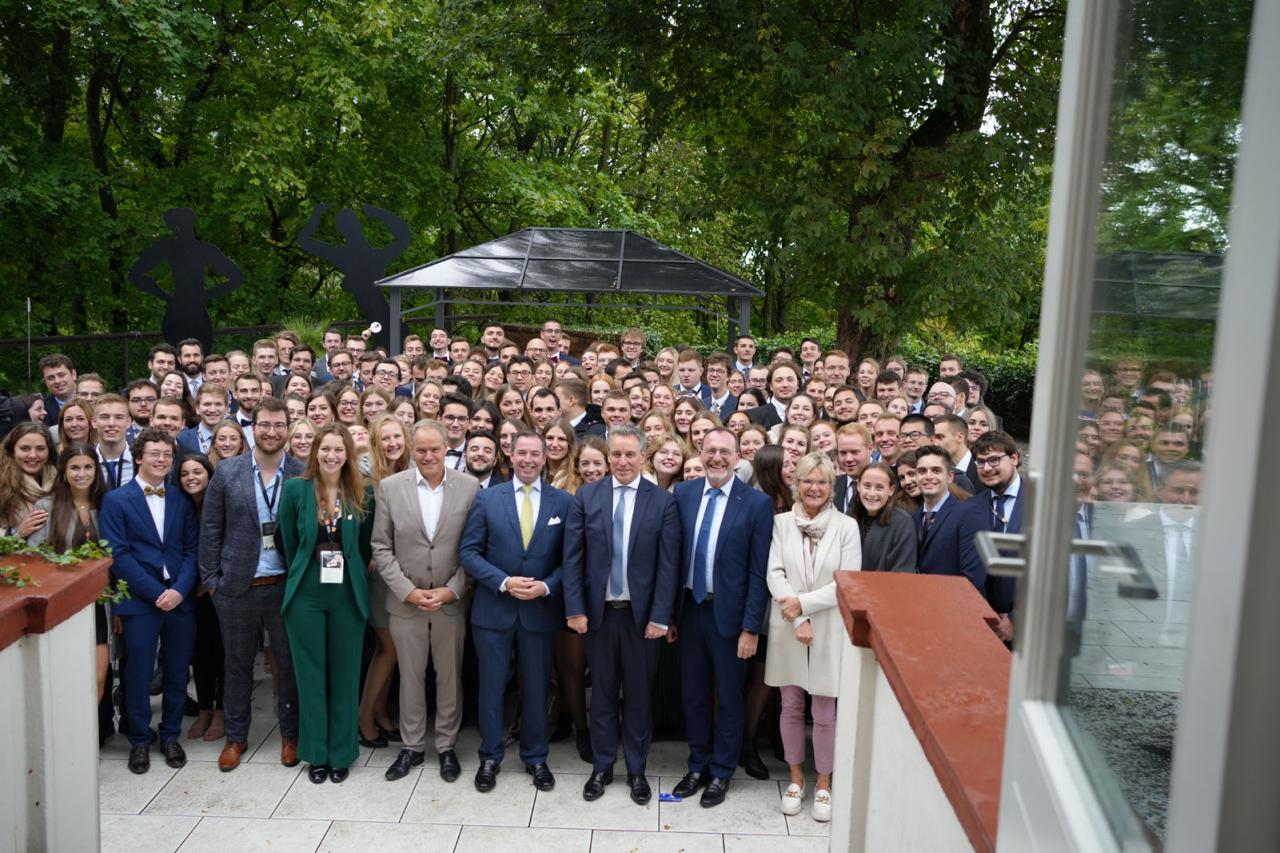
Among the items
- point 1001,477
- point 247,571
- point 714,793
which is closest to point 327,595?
point 247,571

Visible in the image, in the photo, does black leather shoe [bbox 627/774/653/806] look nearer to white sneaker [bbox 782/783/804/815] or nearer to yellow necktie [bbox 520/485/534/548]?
white sneaker [bbox 782/783/804/815]

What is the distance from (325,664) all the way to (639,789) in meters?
1.94

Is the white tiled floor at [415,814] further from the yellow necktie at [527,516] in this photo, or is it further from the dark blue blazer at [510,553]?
the yellow necktie at [527,516]

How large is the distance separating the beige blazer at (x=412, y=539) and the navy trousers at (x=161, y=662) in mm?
1298

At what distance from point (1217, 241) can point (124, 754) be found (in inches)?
276


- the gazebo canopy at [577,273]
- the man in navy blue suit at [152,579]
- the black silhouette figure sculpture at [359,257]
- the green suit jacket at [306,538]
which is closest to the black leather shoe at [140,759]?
the man in navy blue suit at [152,579]

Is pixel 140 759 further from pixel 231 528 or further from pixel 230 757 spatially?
pixel 231 528

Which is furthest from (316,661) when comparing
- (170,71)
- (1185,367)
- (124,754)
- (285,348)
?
(170,71)

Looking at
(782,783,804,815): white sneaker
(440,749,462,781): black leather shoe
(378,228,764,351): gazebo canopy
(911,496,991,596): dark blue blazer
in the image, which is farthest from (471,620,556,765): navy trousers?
(378,228,764,351): gazebo canopy

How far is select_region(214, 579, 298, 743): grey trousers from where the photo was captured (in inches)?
257

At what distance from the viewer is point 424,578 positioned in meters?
6.40

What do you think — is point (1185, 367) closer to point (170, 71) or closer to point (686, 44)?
point (686, 44)

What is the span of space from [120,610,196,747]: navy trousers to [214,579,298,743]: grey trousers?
9.8 inches

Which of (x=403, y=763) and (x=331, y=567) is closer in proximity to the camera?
(x=331, y=567)
